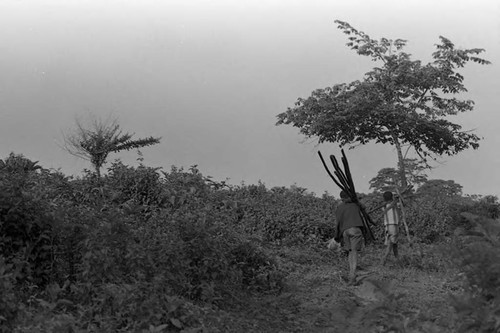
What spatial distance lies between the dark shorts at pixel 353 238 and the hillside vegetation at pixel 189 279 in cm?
57

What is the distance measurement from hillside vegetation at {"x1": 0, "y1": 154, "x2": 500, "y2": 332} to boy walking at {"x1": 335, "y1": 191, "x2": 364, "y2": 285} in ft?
1.63

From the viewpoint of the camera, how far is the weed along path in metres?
9.36

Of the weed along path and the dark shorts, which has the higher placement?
the dark shorts

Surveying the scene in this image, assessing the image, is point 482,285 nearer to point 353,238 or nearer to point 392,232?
point 353,238

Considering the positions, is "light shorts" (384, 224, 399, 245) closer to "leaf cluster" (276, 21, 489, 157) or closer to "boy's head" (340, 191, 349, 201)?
"boy's head" (340, 191, 349, 201)

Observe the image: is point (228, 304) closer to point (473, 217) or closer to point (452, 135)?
point (473, 217)

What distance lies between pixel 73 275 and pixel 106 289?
180 cm

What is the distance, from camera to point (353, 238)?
484 inches

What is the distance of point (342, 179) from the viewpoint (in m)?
13.2

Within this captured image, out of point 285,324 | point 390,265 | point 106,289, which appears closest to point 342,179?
point 390,265

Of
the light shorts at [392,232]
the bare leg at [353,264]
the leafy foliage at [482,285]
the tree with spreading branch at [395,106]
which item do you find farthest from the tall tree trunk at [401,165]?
the leafy foliage at [482,285]

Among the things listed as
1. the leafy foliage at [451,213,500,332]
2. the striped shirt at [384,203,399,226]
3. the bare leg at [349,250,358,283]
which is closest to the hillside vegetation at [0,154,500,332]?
the leafy foliage at [451,213,500,332]

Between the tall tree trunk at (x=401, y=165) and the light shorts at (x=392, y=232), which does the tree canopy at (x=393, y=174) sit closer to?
the tall tree trunk at (x=401, y=165)

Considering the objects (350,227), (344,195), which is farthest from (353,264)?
(344,195)
